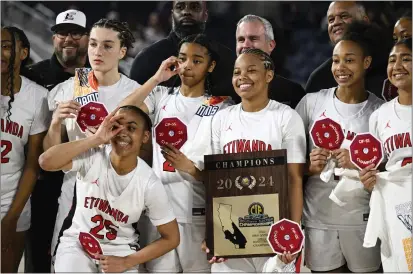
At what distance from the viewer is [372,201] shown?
3.27 metres

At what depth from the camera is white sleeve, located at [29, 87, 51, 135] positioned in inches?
139

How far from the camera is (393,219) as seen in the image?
3.25 meters

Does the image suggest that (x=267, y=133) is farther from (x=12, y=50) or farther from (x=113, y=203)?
(x=12, y=50)

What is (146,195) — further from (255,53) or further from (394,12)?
(394,12)

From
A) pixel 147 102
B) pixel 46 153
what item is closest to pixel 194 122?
pixel 147 102

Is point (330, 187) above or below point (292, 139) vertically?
below

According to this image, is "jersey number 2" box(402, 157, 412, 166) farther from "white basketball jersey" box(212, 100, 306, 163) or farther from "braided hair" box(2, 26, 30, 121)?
"braided hair" box(2, 26, 30, 121)

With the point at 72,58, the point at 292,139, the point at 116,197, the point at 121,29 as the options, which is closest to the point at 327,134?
the point at 292,139

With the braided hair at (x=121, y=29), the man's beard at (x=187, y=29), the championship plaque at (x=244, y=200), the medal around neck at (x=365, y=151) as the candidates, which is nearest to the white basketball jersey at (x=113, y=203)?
the championship plaque at (x=244, y=200)

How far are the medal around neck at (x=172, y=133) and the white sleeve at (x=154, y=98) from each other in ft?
0.38

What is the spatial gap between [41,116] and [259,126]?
120 centimetres

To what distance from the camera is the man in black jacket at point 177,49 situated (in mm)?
3461

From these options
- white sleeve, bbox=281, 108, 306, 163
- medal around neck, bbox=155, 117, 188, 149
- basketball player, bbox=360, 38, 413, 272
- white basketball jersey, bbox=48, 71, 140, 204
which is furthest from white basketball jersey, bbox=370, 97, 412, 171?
white basketball jersey, bbox=48, 71, 140, 204

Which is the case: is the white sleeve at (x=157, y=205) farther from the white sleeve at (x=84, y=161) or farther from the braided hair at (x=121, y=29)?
the braided hair at (x=121, y=29)
